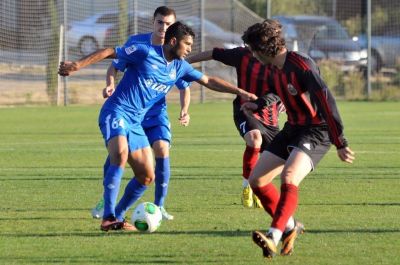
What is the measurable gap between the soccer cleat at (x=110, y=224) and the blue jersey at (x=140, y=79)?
86 centimetres

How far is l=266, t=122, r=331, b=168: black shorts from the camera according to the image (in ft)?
23.9

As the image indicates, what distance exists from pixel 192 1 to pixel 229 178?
17543mm

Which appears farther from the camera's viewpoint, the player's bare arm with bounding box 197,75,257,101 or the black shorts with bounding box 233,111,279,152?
the black shorts with bounding box 233,111,279,152

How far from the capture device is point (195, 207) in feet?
32.1

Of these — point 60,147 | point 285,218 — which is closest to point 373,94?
point 60,147

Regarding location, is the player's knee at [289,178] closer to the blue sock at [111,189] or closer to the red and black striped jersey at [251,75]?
the blue sock at [111,189]

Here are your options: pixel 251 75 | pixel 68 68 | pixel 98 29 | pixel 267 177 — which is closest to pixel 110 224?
pixel 68 68

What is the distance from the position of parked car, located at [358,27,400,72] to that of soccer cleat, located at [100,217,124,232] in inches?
928

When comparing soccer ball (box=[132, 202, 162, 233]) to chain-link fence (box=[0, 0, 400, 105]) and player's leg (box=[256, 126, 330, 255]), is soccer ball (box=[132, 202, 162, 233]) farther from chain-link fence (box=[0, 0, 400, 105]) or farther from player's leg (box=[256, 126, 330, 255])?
chain-link fence (box=[0, 0, 400, 105])

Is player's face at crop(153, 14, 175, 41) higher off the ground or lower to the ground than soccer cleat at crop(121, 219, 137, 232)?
higher

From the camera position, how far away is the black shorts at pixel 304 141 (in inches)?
287

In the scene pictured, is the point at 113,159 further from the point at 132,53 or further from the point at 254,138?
the point at 254,138

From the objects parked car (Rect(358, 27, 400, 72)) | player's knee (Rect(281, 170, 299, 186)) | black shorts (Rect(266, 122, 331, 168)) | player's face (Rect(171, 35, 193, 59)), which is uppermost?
player's face (Rect(171, 35, 193, 59))

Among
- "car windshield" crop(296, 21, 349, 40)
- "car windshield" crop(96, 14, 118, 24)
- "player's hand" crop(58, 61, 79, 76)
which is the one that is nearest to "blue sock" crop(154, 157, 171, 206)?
"player's hand" crop(58, 61, 79, 76)
